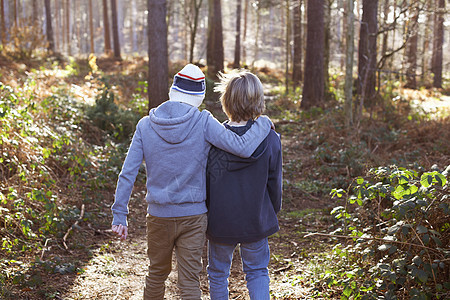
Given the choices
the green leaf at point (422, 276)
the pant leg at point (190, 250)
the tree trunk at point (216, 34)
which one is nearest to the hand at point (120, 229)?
the pant leg at point (190, 250)

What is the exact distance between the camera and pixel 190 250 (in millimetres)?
3033

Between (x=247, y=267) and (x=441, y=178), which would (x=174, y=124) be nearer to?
(x=247, y=267)

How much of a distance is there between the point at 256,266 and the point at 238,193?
22.8 inches

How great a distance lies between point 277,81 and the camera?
24.8m

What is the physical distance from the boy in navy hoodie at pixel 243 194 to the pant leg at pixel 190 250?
10 centimetres

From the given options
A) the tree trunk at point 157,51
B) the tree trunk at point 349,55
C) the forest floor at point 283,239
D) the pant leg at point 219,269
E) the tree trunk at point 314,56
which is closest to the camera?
the pant leg at point 219,269

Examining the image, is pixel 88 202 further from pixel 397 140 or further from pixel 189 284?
pixel 397 140

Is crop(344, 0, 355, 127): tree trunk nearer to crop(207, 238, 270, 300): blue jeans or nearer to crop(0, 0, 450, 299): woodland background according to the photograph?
crop(0, 0, 450, 299): woodland background

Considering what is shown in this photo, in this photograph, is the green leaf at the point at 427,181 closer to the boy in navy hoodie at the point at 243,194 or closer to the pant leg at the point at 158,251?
the boy in navy hoodie at the point at 243,194

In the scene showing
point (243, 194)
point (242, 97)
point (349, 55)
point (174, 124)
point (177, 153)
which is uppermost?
point (349, 55)

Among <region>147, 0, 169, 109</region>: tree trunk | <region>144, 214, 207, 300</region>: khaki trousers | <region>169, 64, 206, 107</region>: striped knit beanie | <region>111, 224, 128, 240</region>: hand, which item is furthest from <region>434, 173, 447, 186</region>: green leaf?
<region>147, 0, 169, 109</region>: tree trunk

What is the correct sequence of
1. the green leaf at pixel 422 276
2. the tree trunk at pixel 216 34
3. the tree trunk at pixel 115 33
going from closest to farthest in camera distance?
the green leaf at pixel 422 276
the tree trunk at pixel 216 34
the tree trunk at pixel 115 33

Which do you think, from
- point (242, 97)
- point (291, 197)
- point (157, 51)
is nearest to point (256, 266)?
point (242, 97)

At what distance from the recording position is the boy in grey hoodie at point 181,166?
9.73ft
